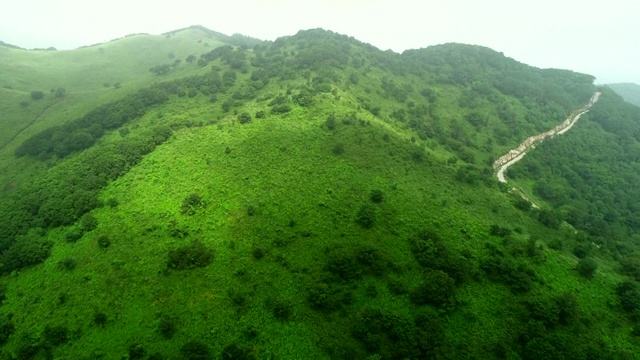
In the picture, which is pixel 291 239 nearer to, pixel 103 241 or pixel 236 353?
pixel 236 353

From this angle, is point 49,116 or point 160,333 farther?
point 49,116

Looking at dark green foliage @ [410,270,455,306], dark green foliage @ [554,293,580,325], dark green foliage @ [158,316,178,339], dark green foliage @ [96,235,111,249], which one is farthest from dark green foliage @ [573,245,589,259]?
dark green foliage @ [96,235,111,249]

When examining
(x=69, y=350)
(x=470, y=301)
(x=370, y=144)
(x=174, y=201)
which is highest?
(x=370, y=144)

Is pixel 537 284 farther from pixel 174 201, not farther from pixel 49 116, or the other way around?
pixel 49 116

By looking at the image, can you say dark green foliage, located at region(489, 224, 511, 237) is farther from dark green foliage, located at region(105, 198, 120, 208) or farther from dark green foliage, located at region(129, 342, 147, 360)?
dark green foliage, located at region(105, 198, 120, 208)

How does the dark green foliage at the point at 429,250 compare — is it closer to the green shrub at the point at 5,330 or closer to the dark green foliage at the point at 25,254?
the green shrub at the point at 5,330

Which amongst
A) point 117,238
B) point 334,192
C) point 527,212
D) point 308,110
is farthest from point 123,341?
point 527,212

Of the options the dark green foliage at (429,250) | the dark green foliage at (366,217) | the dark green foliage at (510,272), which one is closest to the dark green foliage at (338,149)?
the dark green foliage at (366,217)
